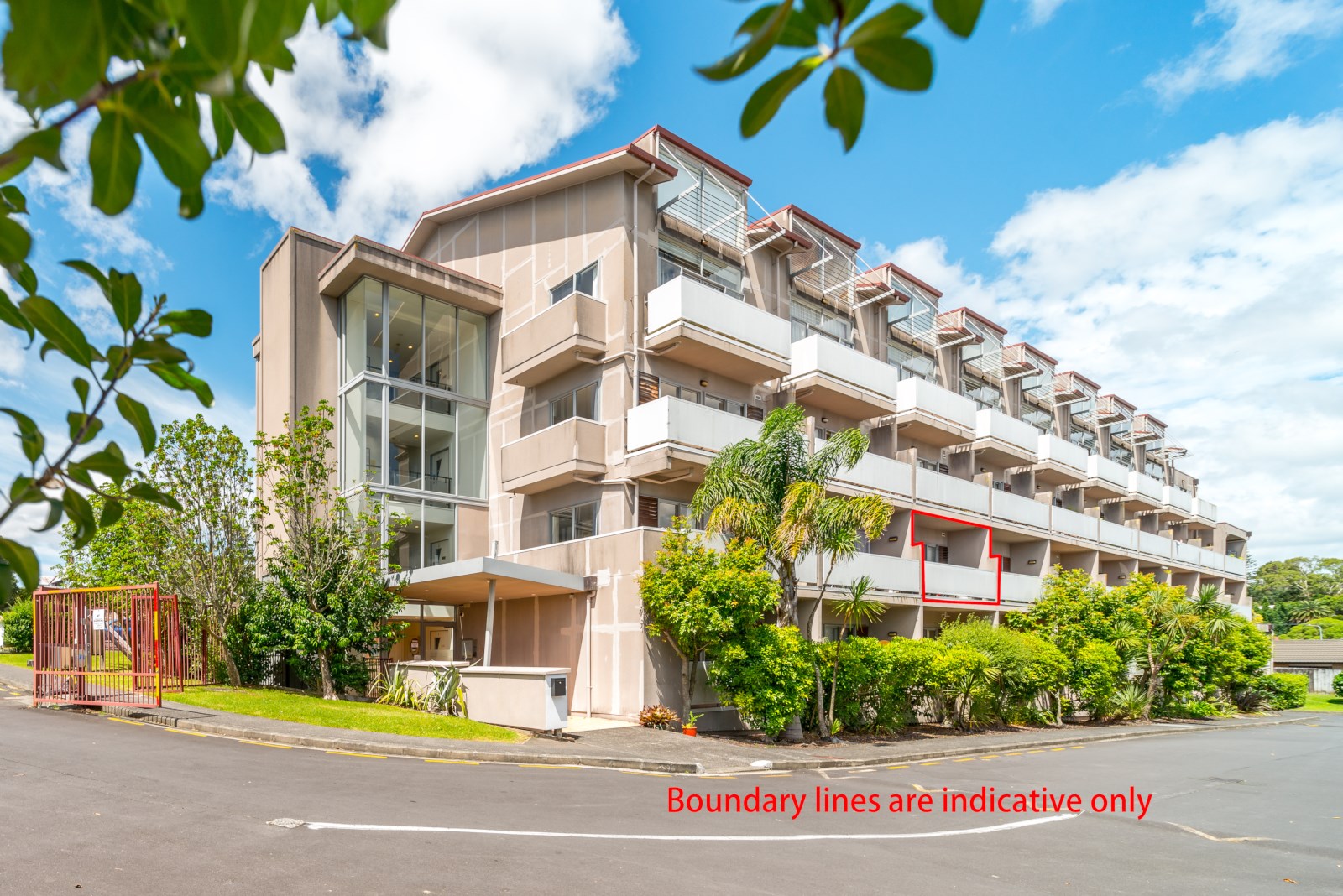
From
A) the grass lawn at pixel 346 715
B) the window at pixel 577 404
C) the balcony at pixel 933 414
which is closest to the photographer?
the grass lawn at pixel 346 715

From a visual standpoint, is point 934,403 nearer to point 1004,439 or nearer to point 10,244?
point 1004,439

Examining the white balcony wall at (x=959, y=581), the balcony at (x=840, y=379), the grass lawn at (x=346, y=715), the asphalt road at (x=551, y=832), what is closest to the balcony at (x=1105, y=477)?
the white balcony wall at (x=959, y=581)

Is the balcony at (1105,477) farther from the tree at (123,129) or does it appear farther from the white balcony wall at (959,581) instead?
the tree at (123,129)

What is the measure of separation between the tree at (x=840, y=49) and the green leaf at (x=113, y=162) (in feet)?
2.26

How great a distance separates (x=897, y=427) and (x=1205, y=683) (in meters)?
16.6

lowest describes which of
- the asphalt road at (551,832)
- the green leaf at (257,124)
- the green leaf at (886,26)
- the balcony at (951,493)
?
the asphalt road at (551,832)

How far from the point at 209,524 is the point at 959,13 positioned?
932 inches

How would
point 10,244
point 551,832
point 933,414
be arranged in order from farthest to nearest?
point 933,414 → point 551,832 → point 10,244

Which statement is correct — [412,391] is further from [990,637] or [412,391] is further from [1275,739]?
[1275,739]

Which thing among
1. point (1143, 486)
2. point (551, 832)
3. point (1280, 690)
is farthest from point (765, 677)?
point (1280, 690)

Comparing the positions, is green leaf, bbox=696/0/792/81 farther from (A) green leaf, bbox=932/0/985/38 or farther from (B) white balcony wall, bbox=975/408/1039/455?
(B) white balcony wall, bbox=975/408/1039/455

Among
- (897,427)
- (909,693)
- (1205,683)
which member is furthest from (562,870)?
(1205,683)

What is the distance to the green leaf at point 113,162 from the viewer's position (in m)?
1.06

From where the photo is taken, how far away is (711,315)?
2305 centimetres
